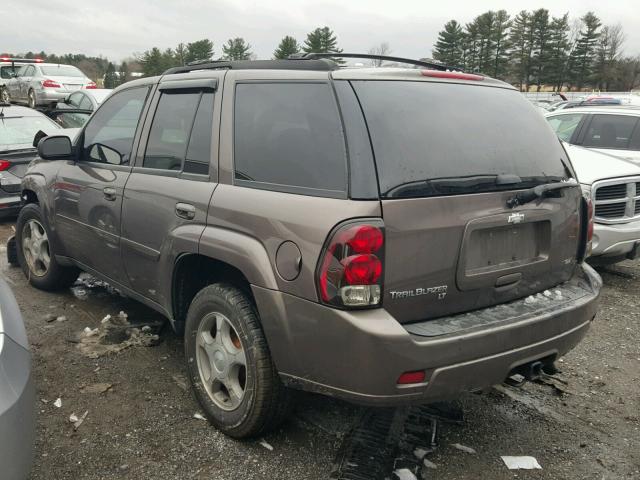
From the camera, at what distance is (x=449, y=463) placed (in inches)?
113

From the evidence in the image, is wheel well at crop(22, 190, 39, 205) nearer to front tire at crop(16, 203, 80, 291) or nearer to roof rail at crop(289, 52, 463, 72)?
front tire at crop(16, 203, 80, 291)

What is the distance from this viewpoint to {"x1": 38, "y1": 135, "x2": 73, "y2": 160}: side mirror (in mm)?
4250

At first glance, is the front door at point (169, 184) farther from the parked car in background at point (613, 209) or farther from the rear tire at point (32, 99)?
the rear tire at point (32, 99)

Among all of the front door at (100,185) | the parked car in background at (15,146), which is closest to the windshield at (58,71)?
the parked car in background at (15,146)

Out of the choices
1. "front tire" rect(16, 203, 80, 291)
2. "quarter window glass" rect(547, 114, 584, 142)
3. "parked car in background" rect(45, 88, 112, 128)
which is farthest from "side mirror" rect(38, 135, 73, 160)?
"quarter window glass" rect(547, 114, 584, 142)

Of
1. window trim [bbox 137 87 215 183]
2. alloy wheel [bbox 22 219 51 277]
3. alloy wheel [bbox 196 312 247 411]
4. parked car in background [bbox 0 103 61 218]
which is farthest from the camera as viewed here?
parked car in background [bbox 0 103 61 218]

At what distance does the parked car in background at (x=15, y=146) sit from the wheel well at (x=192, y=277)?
505 cm

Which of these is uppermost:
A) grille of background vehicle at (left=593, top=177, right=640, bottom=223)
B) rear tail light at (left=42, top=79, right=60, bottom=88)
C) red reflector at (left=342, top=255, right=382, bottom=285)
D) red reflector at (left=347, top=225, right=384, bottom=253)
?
rear tail light at (left=42, top=79, right=60, bottom=88)

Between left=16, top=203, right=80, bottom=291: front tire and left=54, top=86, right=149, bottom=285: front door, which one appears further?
left=16, top=203, right=80, bottom=291: front tire

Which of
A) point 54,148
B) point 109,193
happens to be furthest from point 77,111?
point 109,193

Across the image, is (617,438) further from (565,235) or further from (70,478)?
(70,478)

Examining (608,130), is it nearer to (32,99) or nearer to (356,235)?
(356,235)

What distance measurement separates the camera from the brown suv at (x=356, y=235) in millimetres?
2373

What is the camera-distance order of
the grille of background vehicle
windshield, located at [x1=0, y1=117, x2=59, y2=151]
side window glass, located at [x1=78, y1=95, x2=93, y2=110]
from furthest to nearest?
side window glass, located at [x1=78, y1=95, x2=93, y2=110] → windshield, located at [x1=0, y1=117, x2=59, y2=151] → the grille of background vehicle
